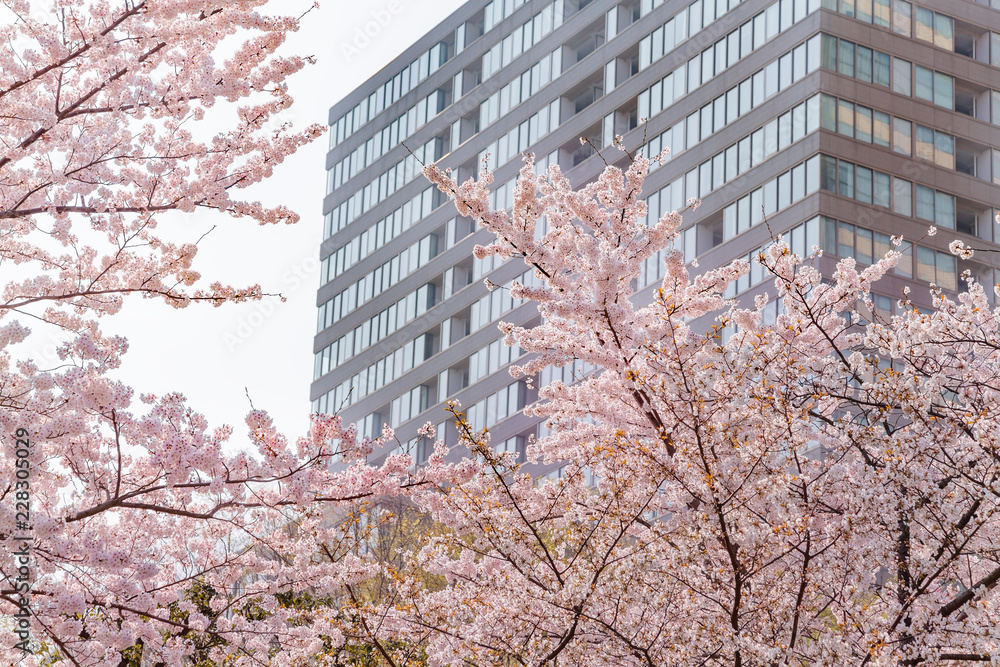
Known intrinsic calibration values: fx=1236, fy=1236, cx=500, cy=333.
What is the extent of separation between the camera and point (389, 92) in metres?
80.6

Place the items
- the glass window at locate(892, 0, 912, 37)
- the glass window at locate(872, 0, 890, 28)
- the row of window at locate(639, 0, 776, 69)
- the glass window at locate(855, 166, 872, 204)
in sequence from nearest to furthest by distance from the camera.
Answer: the glass window at locate(855, 166, 872, 204) → the glass window at locate(872, 0, 890, 28) → the glass window at locate(892, 0, 912, 37) → the row of window at locate(639, 0, 776, 69)

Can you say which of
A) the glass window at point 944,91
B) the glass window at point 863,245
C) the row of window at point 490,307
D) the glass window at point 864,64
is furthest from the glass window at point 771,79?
the row of window at point 490,307

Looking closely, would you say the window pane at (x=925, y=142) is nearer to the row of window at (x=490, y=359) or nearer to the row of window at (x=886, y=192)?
the row of window at (x=886, y=192)

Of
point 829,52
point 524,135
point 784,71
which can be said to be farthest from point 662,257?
point 524,135

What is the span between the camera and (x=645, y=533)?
11828mm

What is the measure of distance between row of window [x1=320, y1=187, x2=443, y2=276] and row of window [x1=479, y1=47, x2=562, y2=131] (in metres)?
5.51

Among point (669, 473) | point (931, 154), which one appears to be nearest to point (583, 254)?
point (669, 473)

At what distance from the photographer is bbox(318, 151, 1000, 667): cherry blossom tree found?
957 centimetres

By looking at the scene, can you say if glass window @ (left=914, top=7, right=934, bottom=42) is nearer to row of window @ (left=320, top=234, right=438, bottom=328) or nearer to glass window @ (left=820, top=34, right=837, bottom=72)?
glass window @ (left=820, top=34, right=837, bottom=72)

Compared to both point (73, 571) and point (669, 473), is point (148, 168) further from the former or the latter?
point (669, 473)

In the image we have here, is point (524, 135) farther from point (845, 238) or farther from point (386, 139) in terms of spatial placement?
point (845, 238)

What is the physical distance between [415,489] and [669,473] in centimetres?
222

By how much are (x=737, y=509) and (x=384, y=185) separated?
228 ft

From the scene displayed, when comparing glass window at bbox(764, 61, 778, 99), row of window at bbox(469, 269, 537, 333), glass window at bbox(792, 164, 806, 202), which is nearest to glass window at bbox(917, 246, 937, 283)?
glass window at bbox(792, 164, 806, 202)
